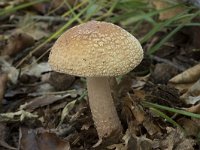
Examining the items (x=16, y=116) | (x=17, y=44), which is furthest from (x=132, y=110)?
(x=17, y=44)

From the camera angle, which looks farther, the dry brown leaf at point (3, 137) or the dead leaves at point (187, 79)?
the dead leaves at point (187, 79)

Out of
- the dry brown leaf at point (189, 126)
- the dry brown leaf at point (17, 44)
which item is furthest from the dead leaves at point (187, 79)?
the dry brown leaf at point (17, 44)

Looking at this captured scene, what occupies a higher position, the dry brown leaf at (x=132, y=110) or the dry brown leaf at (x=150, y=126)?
the dry brown leaf at (x=132, y=110)

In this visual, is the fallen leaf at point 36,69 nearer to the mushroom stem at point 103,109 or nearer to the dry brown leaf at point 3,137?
the dry brown leaf at point 3,137

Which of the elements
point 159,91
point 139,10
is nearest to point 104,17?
point 139,10

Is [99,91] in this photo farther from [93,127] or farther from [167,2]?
[167,2]

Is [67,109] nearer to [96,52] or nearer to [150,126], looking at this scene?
[150,126]
